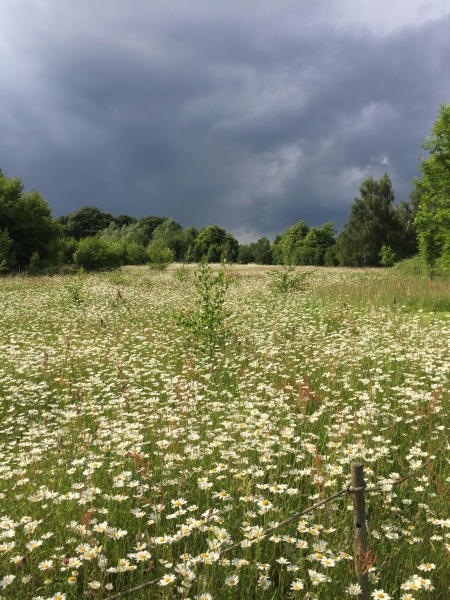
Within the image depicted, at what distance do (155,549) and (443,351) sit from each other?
19.6 ft

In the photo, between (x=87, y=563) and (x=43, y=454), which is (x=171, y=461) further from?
(x=43, y=454)

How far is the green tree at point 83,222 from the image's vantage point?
92762mm

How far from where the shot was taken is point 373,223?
57.0 meters

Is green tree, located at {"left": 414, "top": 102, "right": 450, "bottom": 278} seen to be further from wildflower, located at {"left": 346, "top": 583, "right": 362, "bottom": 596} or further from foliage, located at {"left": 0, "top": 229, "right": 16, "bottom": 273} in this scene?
foliage, located at {"left": 0, "top": 229, "right": 16, "bottom": 273}

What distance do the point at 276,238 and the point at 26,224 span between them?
232 feet

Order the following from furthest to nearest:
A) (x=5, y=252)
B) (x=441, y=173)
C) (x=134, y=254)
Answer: (x=134, y=254), (x=5, y=252), (x=441, y=173)

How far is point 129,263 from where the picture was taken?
54.8 m

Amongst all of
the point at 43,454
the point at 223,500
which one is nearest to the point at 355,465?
the point at 223,500

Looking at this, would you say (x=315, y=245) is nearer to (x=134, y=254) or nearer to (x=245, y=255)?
(x=245, y=255)

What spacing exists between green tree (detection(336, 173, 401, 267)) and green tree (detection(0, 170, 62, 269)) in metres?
39.2

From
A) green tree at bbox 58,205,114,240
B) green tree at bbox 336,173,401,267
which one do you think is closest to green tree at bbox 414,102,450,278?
green tree at bbox 336,173,401,267

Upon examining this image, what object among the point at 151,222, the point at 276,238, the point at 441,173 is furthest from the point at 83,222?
the point at 441,173

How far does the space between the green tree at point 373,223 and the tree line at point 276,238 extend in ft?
0.44

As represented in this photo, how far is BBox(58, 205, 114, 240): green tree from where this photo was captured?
92762mm
